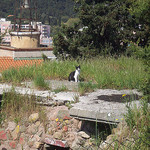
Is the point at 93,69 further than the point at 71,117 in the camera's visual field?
Yes

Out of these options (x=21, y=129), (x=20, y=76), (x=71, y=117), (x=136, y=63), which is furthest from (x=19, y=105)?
(x=136, y=63)

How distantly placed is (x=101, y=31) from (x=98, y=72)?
6950mm

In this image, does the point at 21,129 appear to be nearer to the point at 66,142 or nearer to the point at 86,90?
the point at 66,142

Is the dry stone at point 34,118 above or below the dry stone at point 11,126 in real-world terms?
above

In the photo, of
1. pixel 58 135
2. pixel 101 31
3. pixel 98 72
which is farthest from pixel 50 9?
pixel 58 135

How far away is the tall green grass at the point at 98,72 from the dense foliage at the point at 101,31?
16.7 ft

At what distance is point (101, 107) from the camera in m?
6.30

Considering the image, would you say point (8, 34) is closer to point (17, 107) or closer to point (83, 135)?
point (17, 107)

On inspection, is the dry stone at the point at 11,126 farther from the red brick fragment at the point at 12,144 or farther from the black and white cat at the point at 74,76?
the black and white cat at the point at 74,76

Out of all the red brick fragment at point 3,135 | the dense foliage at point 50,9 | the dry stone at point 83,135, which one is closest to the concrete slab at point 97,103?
the dry stone at point 83,135

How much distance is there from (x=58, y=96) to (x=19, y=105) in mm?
1085

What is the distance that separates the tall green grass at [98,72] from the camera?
8453 mm

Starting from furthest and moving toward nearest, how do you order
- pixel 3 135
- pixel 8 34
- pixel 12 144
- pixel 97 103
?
pixel 8 34
pixel 3 135
pixel 12 144
pixel 97 103

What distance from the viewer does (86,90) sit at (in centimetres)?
798
